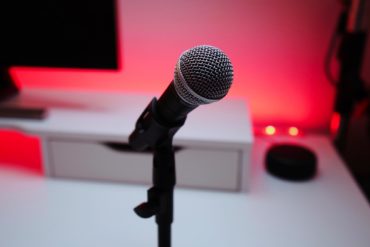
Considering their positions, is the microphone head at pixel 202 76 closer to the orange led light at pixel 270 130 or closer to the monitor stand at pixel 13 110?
the monitor stand at pixel 13 110

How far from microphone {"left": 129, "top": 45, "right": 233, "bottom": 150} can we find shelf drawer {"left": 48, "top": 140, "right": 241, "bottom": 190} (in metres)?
0.36

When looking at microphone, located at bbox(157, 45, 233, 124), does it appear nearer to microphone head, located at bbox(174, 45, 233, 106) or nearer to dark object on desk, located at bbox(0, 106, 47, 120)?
microphone head, located at bbox(174, 45, 233, 106)

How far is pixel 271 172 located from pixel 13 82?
31.3 inches

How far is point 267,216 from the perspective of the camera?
83cm

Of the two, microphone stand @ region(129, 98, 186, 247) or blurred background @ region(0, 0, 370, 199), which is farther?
blurred background @ region(0, 0, 370, 199)

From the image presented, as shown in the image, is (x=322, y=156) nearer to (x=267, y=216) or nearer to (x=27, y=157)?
(x=267, y=216)

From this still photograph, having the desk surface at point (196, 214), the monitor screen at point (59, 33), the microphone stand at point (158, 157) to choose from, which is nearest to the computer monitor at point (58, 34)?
the monitor screen at point (59, 33)

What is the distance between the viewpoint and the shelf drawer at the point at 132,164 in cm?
90

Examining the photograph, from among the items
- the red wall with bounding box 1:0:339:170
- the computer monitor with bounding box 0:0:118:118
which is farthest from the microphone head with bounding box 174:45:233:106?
the red wall with bounding box 1:0:339:170

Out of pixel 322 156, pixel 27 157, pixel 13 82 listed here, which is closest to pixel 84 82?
pixel 13 82

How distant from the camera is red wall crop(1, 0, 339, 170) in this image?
1118 mm

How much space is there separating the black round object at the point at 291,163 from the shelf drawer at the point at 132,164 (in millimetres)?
129

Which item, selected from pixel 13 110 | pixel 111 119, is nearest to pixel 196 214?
pixel 111 119

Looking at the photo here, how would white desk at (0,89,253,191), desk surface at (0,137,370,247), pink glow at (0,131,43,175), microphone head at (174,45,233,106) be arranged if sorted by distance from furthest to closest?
pink glow at (0,131,43,175), white desk at (0,89,253,191), desk surface at (0,137,370,247), microphone head at (174,45,233,106)
